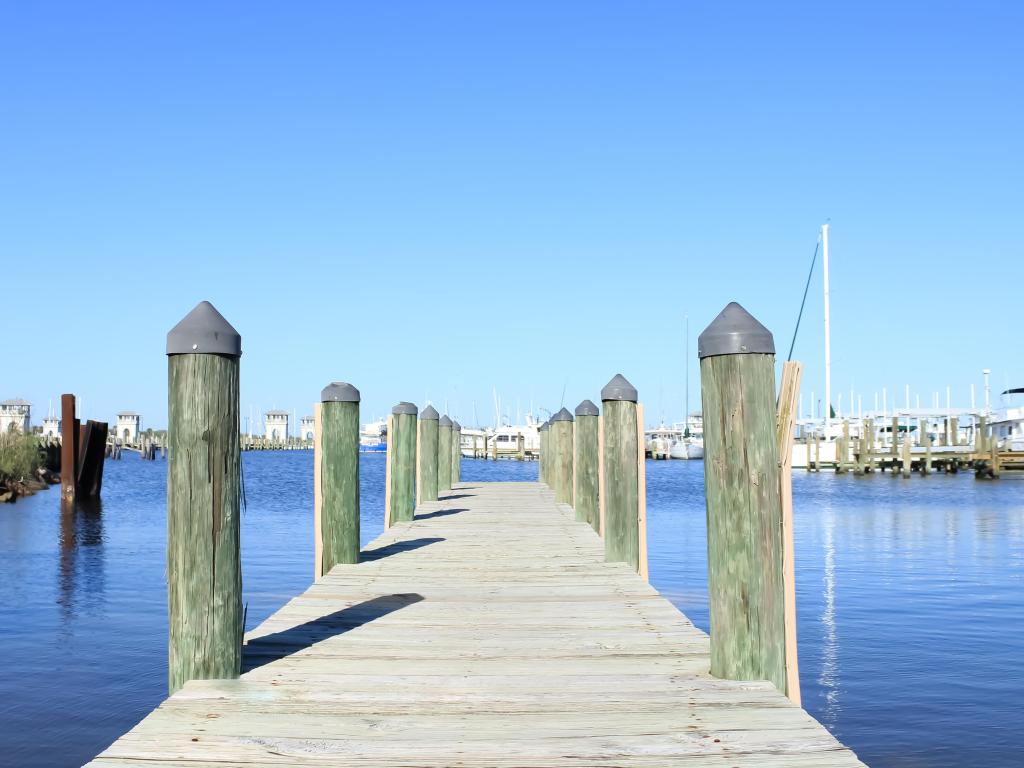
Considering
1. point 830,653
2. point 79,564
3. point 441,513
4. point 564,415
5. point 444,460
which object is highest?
point 564,415

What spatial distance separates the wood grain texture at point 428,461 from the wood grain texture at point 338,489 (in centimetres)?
724

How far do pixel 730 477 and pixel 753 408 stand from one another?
1.10ft

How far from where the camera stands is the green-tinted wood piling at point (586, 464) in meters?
12.0

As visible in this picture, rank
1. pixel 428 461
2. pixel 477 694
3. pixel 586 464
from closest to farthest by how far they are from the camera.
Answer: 1. pixel 477 694
2. pixel 586 464
3. pixel 428 461

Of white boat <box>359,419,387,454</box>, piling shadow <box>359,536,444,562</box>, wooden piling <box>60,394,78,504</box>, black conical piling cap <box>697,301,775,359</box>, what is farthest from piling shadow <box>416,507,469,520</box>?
white boat <box>359,419,387,454</box>

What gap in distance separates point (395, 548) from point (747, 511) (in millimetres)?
6072

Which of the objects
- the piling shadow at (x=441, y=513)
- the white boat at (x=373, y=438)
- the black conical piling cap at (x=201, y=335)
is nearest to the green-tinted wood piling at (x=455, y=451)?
the piling shadow at (x=441, y=513)

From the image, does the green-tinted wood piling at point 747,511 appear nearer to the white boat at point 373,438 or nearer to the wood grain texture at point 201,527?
the wood grain texture at point 201,527

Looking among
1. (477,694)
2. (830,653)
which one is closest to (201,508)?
(477,694)

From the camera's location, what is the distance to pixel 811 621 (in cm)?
1250

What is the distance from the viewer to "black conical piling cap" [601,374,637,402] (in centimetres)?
898

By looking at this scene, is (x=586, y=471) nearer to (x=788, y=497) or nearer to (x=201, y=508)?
(x=788, y=497)

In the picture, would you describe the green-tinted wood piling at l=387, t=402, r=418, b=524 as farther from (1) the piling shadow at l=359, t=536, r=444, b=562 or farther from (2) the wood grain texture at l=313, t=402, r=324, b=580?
(2) the wood grain texture at l=313, t=402, r=324, b=580

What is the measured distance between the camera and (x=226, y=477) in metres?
4.90
